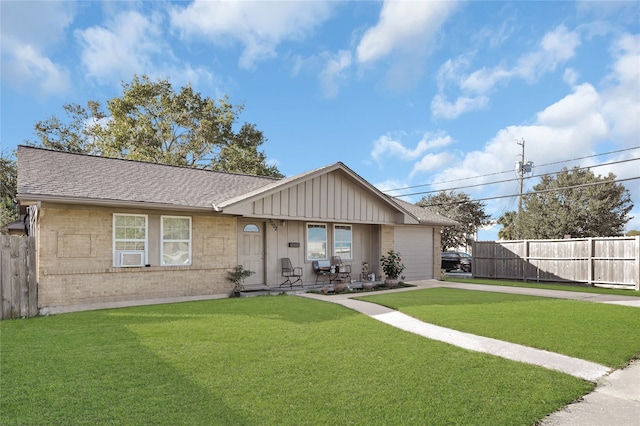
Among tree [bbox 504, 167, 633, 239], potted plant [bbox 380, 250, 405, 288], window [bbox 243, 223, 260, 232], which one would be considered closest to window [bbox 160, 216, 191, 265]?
window [bbox 243, 223, 260, 232]

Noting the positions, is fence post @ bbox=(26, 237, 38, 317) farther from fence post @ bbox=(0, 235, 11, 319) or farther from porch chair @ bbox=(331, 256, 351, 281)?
porch chair @ bbox=(331, 256, 351, 281)

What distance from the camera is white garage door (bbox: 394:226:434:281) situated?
1720 centimetres

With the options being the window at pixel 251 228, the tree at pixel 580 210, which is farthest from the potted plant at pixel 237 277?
the tree at pixel 580 210

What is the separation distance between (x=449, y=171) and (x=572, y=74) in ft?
46.1

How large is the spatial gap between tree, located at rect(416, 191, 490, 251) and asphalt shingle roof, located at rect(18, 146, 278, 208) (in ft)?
85.2

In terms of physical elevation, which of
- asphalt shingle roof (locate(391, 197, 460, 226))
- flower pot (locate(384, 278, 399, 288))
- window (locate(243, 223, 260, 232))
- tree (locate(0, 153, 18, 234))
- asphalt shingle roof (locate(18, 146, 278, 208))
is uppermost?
tree (locate(0, 153, 18, 234))

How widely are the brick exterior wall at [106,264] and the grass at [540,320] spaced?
16.0ft

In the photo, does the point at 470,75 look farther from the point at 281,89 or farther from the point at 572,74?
the point at 281,89

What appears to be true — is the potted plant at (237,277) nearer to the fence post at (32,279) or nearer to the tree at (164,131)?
the fence post at (32,279)

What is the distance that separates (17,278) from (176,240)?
12.1 feet

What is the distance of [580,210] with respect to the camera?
28.2m

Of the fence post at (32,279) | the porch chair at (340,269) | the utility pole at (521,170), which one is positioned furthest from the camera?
the utility pole at (521,170)

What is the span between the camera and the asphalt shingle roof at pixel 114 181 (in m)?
9.52

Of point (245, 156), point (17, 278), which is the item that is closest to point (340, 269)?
point (17, 278)
